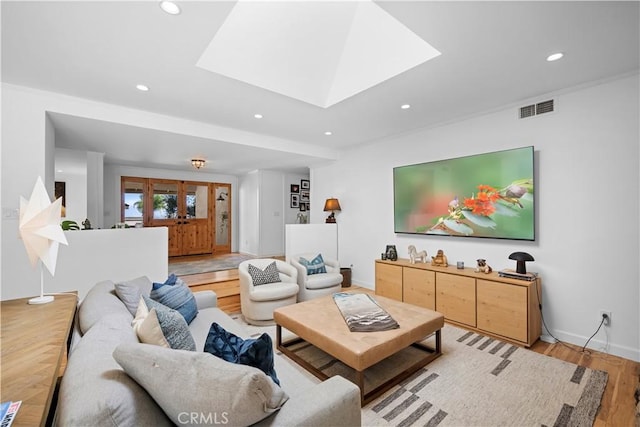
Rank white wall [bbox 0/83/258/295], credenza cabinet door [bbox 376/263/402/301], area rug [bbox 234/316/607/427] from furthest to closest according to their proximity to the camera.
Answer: credenza cabinet door [bbox 376/263/402/301], white wall [bbox 0/83/258/295], area rug [bbox 234/316/607/427]

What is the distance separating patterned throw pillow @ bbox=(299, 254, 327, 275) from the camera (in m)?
4.10

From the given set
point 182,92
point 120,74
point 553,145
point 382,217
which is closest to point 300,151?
point 382,217

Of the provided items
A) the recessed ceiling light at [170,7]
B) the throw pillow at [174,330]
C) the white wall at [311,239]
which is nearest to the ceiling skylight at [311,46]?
the recessed ceiling light at [170,7]

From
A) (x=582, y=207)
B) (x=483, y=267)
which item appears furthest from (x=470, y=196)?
(x=582, y=207)

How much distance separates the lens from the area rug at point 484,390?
1799 mm

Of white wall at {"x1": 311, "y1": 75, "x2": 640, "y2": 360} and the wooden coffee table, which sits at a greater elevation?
white wall at {"x1": 311, "y1": 75, "x2": 640, "y2": 360}

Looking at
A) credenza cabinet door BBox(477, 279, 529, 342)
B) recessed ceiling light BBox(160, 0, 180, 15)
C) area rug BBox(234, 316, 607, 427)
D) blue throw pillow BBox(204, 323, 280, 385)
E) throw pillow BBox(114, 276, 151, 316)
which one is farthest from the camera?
credenza cabinet door BBox(477, 279, 529, 342)

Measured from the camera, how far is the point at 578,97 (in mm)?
2762

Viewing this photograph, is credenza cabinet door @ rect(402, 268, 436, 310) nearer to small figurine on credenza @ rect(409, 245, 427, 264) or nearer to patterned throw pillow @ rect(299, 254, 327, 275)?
small figurine on credenza @ rect(409, 245, 427, 264)

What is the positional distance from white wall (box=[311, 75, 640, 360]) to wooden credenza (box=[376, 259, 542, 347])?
0.29 m

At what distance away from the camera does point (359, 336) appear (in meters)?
2.12

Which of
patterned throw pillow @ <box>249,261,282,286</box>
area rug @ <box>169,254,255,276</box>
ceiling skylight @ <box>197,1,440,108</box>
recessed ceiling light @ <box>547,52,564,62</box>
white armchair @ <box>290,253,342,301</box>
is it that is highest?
ceiling skylight @ <box>197,1,440,108</box>

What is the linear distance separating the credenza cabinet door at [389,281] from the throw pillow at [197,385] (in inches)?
123
